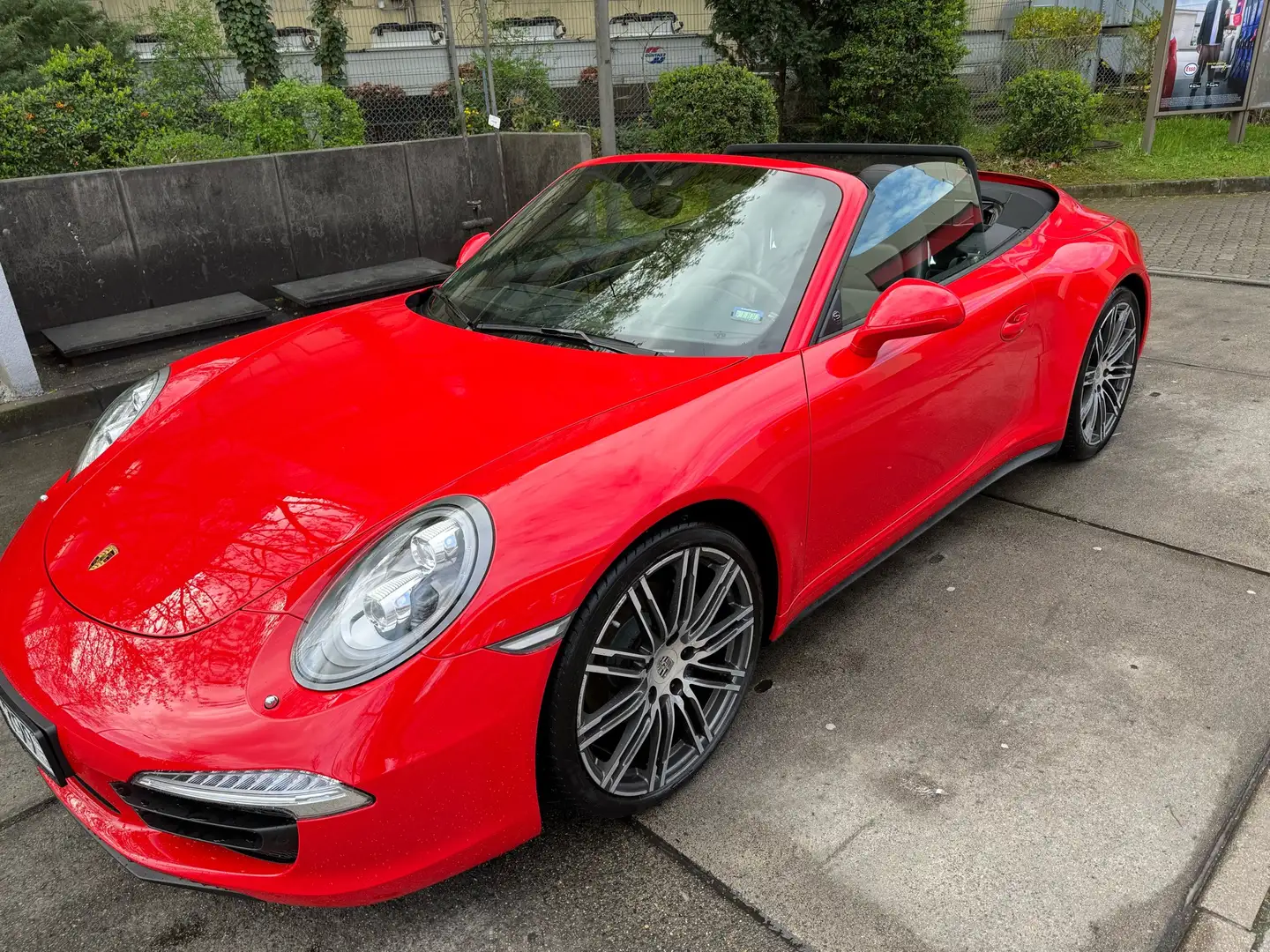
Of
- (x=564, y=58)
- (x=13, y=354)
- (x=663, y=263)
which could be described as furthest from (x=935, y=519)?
(x=564, y=58)

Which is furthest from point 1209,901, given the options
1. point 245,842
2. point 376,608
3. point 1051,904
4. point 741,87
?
point 741,87

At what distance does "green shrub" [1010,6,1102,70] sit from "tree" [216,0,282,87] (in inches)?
372

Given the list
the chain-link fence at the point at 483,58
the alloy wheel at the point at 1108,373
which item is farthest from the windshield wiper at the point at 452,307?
the chain-link fence at the point at 483,58

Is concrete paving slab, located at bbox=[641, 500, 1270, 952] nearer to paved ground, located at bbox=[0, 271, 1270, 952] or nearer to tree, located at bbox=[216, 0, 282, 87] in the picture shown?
paved ground, located at bbox=[0, 271, 1270, 952]

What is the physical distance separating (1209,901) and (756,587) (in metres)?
1.17

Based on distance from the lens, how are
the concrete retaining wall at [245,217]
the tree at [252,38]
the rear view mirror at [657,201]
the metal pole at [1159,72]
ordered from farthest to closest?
the tree at [252,38]
the metal pole at [1159,72]
the concrete retaining wall at [245,217]
the rear view mirror at [657,201]

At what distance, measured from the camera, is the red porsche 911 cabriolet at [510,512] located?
179 centimetres

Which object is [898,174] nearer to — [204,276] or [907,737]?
[907,737]

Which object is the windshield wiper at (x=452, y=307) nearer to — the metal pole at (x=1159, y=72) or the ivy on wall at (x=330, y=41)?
the metal pole at (x=1159, y=72)

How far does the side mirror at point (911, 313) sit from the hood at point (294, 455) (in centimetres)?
43

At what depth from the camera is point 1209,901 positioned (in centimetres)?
204

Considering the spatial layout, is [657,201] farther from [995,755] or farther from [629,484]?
[995,755]

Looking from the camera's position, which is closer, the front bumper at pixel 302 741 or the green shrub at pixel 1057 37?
the front bumper at pixel 302 741

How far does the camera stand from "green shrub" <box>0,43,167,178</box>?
6.42 m
